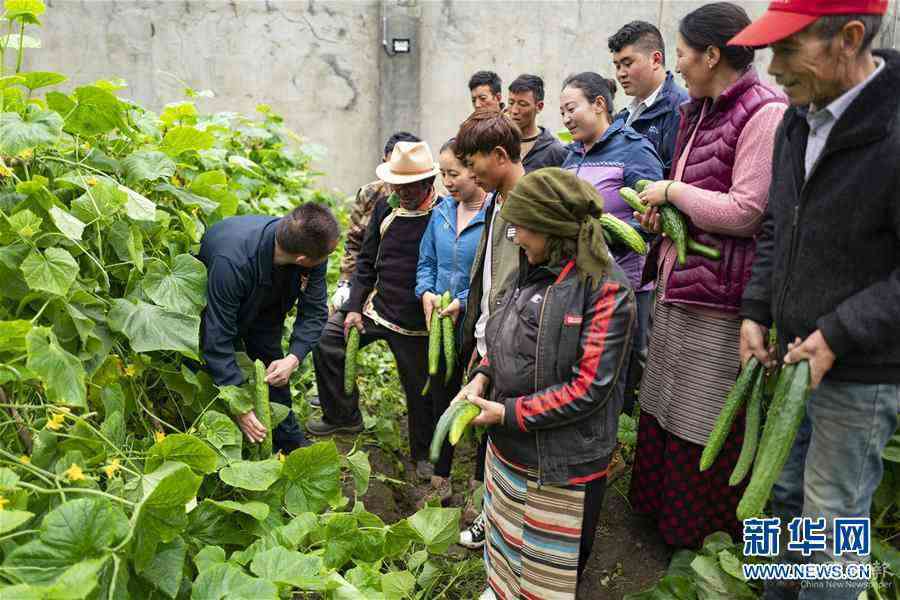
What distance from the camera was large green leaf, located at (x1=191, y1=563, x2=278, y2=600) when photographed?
237cm

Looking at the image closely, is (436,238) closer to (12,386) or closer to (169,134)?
(169,134)

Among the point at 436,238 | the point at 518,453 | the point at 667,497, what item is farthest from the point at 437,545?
the point at 436,238

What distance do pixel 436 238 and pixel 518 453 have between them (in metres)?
1.59

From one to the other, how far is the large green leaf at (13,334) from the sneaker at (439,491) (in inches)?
96.8

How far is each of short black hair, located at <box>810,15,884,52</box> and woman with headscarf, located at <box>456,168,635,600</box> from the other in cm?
85

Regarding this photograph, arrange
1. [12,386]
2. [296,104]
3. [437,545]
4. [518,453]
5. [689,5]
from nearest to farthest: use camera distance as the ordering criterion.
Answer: [12,386] < [518,453] < [437,545] < [689,5] < [296,104]

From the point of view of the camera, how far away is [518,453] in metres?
2.79

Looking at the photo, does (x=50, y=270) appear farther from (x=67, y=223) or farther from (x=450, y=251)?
(x=450, y=251)

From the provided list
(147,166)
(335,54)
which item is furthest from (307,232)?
(335,54)

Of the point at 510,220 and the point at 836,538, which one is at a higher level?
the point at 510,220

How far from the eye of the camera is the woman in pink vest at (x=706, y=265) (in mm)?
2938

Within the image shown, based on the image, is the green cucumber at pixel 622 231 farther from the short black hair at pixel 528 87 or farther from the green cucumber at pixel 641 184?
the short black hair at pixel 528 87

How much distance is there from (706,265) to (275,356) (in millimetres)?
2205

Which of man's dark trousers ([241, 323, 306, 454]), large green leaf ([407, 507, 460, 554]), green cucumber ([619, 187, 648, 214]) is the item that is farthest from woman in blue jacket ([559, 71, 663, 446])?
man's dark trousers ([241, 323, 306, 454])
